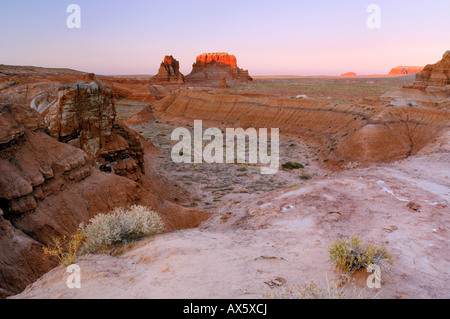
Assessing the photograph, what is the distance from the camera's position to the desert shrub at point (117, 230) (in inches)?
227

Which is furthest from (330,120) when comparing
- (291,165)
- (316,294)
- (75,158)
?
(316,294)

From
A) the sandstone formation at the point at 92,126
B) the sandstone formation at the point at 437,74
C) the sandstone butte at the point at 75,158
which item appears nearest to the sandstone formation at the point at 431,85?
the sandstone formation at the point at 437,74

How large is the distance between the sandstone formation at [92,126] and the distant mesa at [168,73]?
82.7 meters

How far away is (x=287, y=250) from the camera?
18.1ft

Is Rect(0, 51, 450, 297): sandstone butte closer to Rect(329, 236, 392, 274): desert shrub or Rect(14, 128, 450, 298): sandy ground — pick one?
Rect(14, 128, 450, 298): sandy ground

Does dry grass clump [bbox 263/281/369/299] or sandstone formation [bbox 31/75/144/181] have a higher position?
sandstone formation [bbox 31/75/144/181]

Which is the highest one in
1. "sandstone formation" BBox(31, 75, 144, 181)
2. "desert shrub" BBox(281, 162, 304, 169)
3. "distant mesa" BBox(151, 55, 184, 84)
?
"distant mesa" BBox(151, 55, 184, 84)

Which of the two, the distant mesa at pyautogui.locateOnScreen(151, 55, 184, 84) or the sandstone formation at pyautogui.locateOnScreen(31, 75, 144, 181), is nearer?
the sandstone formation at pyautogui.locateOnScreen(31, 75, 144, 181)

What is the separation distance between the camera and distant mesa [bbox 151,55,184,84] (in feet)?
305

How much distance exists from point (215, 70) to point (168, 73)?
23338 millimetres

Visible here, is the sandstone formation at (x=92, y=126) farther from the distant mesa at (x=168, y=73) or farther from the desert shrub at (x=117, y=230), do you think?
the distant mesa at (x=168, y=73)

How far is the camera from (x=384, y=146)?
21.0 metres

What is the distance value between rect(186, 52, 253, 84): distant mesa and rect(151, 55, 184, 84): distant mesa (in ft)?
32.3

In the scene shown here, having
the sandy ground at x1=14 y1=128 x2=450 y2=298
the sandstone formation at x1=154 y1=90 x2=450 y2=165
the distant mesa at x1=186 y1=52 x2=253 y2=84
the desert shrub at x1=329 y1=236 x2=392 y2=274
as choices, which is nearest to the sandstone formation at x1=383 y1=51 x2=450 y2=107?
the sandstone formation at x1=154 y1=90 x2=450 y2=165
